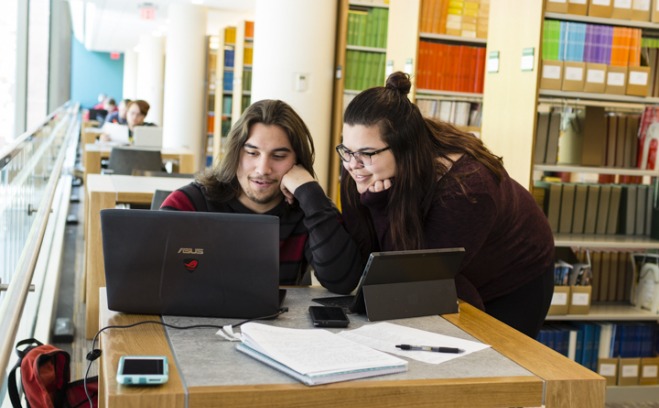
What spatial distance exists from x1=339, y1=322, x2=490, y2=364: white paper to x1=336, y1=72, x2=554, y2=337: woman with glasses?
371mm

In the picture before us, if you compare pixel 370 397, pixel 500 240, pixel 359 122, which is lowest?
pixel 370 397

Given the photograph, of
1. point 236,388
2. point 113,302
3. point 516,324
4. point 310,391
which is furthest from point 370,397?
point 516,324

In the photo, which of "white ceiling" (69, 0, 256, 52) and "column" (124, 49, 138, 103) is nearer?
"white ceiling" (69, 0, 256, 52)

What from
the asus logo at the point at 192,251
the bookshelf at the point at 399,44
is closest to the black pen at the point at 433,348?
the asus logo at the point at 192,251

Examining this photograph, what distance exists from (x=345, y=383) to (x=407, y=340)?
0.31 m

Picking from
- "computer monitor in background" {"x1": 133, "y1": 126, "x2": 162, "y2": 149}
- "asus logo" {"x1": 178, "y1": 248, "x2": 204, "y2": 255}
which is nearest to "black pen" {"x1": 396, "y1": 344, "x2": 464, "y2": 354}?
"asus logo" {"x1": 178, "y1": 248, "x2": 204, "y2": 255}

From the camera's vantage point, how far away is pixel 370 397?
1.34 metres

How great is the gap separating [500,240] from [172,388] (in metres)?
1.19

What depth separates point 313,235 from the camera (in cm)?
211

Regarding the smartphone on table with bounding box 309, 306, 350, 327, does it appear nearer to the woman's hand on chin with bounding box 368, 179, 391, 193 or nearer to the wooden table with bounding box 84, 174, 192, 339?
the woman's hand on chin with bounding box 368, 179, 391, 193

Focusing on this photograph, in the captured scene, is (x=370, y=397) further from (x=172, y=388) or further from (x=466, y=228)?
(x=466, y=228)

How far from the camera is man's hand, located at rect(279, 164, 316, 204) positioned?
7.10ft

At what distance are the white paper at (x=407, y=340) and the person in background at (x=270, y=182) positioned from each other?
45cm

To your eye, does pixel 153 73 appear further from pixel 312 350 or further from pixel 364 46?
pixel 312 350
